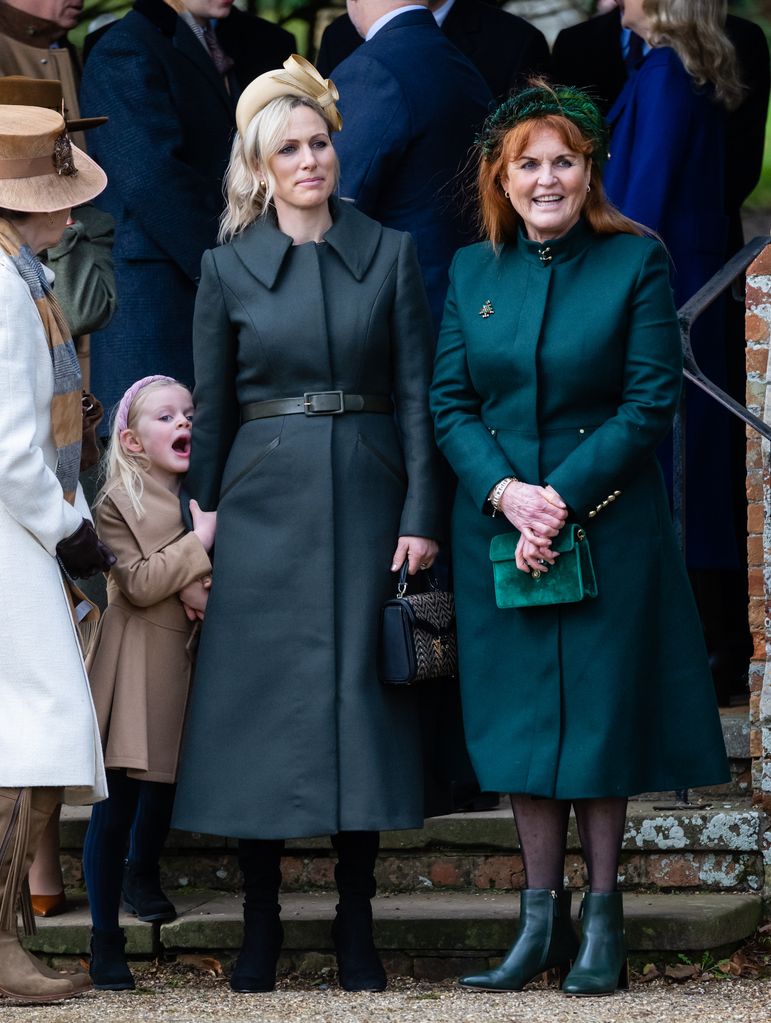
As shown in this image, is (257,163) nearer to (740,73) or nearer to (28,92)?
(28,92)

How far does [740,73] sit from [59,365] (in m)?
2.56

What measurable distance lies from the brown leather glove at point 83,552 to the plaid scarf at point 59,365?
0.13 meters

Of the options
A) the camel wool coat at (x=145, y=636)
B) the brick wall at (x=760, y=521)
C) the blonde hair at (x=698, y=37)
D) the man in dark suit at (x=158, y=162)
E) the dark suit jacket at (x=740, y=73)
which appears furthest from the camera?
the dark suit jacket at (x=740, y=73)

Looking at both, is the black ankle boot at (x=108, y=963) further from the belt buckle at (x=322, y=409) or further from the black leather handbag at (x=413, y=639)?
the belt buckle at (x=322, y=409)

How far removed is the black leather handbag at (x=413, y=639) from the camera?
4344mm

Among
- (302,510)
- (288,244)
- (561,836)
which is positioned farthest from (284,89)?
(561,836)

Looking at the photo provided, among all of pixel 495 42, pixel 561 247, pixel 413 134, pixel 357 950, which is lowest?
pixel 357 950

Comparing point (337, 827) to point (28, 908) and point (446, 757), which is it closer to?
point (446, 757)

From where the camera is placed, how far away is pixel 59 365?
4.34m

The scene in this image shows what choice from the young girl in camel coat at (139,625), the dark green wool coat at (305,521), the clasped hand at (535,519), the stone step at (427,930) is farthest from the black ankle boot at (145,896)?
the clasped hand at (535,519)

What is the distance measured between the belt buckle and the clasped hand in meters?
0.45

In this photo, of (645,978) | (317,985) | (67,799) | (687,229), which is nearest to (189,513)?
(67,799)

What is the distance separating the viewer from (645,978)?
4.70 metres

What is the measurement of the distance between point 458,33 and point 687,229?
3.56 feet
